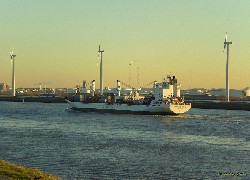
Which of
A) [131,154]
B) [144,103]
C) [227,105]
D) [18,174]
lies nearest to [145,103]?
[144,103]

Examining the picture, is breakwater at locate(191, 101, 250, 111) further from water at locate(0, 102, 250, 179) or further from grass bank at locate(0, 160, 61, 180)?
grass bank at locate(0, 160, 61, 180)

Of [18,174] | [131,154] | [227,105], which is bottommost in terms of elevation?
[131,154]

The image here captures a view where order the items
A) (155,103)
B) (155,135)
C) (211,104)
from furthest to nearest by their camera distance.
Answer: (211,104) → (155,103) → (155,135)

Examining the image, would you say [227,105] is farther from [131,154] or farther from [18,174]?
[18,174]

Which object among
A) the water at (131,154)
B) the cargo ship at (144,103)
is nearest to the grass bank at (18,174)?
the water at (131,154)

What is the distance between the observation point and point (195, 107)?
563ft

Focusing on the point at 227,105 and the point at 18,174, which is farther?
the point at 227,105

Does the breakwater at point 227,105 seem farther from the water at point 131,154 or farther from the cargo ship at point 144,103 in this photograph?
the water at point 131,154

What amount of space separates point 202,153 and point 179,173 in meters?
12.0

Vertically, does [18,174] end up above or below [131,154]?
above

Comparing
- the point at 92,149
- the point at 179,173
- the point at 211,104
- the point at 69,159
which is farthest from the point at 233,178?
the point at 211,104

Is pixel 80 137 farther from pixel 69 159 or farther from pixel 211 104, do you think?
pixel 211 104

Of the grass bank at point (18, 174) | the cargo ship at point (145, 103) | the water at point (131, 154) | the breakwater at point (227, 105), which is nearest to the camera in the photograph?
the grass bank at point (18, 174)

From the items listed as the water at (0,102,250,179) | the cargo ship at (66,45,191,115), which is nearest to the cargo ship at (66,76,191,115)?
the cargo ship at (66,45,191,115)
